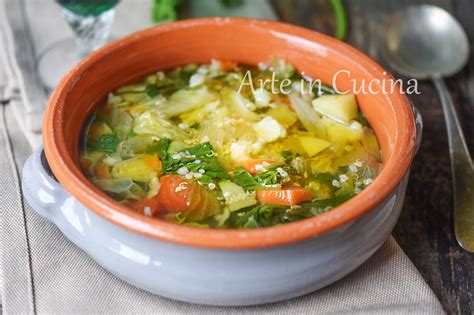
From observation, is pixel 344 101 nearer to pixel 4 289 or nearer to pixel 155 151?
pixel 155 151

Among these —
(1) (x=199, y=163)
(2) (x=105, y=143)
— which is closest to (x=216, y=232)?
(1) (x=199, y=163)

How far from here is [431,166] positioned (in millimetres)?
2467

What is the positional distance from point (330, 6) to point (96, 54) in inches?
56.2

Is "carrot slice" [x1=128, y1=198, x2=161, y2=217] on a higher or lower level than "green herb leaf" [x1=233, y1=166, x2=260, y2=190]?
higher

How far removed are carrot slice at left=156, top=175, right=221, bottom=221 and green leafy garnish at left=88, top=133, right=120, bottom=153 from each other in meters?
0.24

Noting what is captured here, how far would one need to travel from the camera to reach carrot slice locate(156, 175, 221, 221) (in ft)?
6.17

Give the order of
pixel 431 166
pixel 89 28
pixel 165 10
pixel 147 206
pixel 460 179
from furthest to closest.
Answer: pixel 165 10 → pixel 89 28 → pixel 431 166 → pixel 460 179 → pixel 147 206

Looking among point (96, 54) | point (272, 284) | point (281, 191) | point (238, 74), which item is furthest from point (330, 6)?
point (272, 284)

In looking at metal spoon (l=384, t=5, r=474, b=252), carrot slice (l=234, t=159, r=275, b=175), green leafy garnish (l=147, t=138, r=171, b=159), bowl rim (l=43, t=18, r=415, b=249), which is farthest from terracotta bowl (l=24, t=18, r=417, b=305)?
metal spoon (l=384, t=5, r=474, b=252)

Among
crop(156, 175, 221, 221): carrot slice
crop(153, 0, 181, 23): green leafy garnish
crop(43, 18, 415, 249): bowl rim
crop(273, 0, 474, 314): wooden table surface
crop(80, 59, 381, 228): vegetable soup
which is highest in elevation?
crop(43, 18, 415, 249): bowl rim

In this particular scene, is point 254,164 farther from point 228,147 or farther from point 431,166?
point 431,166

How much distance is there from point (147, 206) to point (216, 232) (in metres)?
0.32

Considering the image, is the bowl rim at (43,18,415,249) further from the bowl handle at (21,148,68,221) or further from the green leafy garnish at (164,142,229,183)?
the green leafy garnish at (164,142,229,183)

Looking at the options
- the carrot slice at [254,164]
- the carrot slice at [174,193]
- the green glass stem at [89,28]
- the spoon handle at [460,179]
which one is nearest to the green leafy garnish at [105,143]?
the carrot slice at [174,193]
